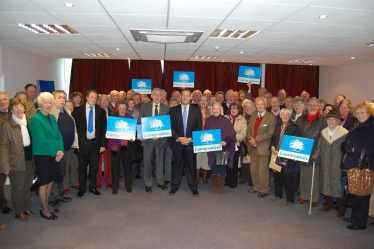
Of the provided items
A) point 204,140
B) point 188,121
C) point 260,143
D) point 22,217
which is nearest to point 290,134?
point 260,143

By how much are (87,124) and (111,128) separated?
0.39 metres

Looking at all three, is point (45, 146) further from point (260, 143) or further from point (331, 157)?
point (331, 157)

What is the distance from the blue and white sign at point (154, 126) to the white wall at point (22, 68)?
4.76 meters

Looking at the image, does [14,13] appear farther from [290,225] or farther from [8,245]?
[290,225]

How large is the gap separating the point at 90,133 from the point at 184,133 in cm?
153

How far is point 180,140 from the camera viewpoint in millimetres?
4617

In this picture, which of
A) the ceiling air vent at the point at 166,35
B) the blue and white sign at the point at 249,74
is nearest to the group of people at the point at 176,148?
the ceiling air vent at the point at 166,35

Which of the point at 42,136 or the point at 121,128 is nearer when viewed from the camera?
the point at 42,136

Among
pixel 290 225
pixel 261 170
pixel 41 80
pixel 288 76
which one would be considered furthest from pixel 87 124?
pixel 288 76

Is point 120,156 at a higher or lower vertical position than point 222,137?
lower

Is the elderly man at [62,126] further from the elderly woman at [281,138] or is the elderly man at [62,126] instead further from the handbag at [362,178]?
the handbag at [362,178]

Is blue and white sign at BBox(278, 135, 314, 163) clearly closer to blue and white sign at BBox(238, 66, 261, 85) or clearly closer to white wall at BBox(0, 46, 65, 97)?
blue and white sign at BBox(238, 66, 261, 85)

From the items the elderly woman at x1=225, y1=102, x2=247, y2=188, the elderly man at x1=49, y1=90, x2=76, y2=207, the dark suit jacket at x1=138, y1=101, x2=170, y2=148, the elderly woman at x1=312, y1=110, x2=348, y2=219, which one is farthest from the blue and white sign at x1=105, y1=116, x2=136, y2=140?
the elderly woman at x1=312, y1=110, x2=348, y2=219

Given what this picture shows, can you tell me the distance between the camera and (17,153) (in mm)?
3457
